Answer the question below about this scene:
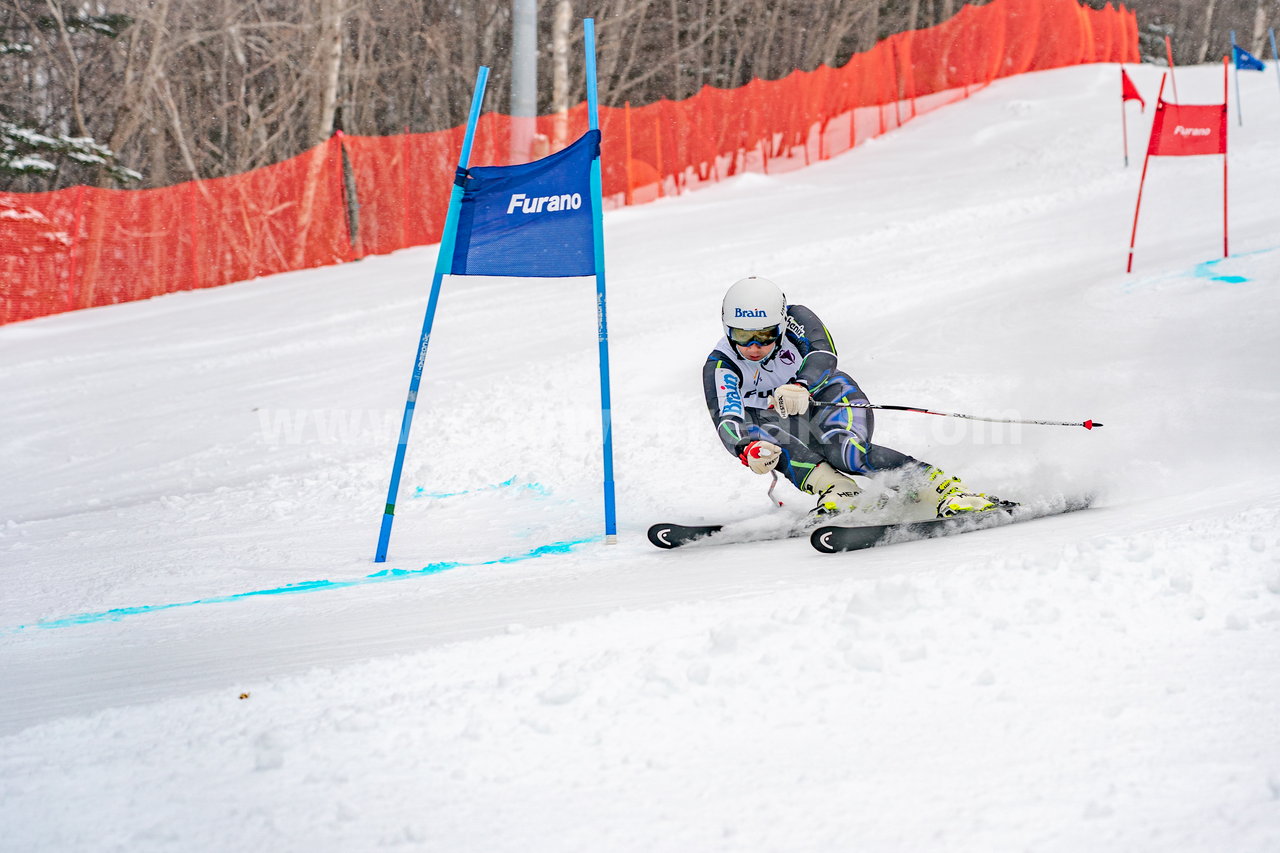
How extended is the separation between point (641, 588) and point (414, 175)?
512 inches

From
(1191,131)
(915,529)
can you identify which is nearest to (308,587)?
(915,529)

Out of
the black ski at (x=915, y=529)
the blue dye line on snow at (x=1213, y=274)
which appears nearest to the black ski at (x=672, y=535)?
the black ski at (x=915, y=529)

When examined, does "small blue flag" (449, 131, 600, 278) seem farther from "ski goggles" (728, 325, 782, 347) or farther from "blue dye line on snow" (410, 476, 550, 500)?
"blue dye line on snow" (410, 476, 550, 500)

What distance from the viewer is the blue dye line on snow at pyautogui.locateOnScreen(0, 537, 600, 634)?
4688 mm

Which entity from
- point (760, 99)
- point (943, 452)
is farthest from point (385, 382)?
point (760, 99)

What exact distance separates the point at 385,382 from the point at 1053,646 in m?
7.43

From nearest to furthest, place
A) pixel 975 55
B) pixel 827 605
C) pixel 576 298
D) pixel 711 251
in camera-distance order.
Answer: pixel 827 605 → pixel 576 298 → pixel 711 251 → pixel 975 55

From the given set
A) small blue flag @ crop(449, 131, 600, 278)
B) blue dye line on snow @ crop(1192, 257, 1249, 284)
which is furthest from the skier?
blue dye line on snow @ crop(1192, 257, 1249, 284)

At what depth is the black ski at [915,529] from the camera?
182 inches

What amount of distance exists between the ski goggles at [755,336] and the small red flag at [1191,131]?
658 centimetres

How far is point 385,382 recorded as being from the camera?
950 cm

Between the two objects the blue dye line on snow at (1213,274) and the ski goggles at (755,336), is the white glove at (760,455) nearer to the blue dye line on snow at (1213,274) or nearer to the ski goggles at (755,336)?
the ski goggles at (755,336)

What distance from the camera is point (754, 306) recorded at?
16.8 feet

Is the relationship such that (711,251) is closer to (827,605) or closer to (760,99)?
(760,99)
